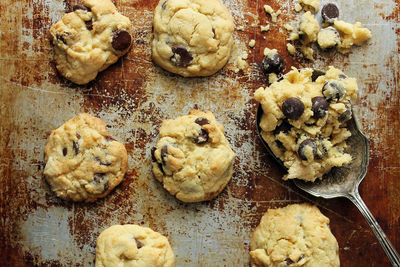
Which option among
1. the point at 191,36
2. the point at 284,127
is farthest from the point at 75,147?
the point at 284,127

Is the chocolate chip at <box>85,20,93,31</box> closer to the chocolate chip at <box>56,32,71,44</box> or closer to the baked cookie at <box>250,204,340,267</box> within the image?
the chocolate chip at <box>56,32,71,44</box>

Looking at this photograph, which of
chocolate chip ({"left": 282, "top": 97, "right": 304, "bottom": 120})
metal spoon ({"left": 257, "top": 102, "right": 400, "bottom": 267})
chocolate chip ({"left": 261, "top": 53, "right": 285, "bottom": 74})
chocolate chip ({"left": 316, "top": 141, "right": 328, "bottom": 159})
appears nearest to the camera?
chocolate chip ({"left": 282, "top": 97, "right": 304, "bottom": 120})

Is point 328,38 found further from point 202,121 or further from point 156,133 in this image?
point 156,133

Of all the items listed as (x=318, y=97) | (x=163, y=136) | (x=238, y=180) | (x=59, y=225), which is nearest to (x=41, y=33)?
(x=163, y=136)

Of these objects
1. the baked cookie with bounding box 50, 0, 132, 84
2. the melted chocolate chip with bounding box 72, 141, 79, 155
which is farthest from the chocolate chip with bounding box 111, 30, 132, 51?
the melted chocolate chip with bounding box 72, 141, 79, 155

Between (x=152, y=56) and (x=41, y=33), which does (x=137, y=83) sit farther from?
(x=41, y=33)

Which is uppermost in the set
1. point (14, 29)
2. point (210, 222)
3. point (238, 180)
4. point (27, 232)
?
→ point (14, 29)
